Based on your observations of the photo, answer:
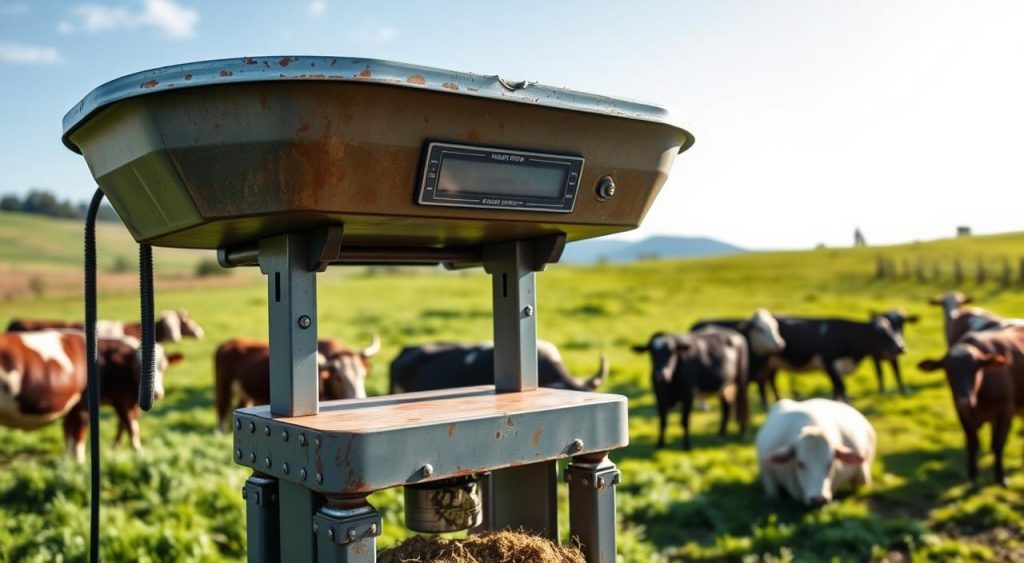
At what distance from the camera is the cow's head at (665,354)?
8.74 metres

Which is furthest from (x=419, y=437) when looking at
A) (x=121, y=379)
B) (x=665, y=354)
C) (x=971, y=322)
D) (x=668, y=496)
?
(x=971, y=322)

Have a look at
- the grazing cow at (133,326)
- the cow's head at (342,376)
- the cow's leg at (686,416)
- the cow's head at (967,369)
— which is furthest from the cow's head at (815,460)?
the grazing cow at (133,326)

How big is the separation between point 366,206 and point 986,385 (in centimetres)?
692

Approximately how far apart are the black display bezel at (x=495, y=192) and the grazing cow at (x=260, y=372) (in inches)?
225

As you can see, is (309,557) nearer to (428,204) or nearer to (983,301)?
(428,204)

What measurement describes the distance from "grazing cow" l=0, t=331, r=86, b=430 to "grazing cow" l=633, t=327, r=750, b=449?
5616 millimetres

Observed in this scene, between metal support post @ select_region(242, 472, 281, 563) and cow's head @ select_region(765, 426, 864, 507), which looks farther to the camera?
cow's head @ select_region(765, 426, 864, 507)

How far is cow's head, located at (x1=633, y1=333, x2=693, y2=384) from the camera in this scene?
28.7ft

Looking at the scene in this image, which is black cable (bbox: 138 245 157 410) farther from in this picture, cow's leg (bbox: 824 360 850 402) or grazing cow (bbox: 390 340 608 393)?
cow's leg (bbox: 824 360 850 402)

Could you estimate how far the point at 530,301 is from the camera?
7.61 feet

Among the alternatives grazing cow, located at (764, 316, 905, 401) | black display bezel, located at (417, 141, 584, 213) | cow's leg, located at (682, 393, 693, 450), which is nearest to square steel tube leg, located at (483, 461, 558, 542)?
black display bezel, located at (417, 141, 584, 213)

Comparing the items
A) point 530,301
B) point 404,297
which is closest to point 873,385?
point 530,301

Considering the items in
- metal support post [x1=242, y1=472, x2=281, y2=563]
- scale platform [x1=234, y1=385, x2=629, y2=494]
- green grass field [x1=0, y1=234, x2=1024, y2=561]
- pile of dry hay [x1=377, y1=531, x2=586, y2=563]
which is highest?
scale platform [x1=234, y1=385, x2=629, y2=494]

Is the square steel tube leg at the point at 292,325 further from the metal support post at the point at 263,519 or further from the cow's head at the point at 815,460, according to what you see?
the cow's head at the point at 815,460
